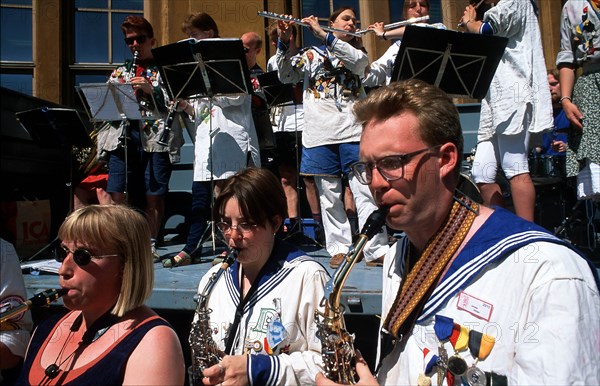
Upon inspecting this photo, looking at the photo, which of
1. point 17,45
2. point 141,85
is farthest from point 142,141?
point 17,45

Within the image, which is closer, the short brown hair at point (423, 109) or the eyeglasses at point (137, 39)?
the short brown hair at point (423, 109)

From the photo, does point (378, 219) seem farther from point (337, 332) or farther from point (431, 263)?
point (337, 332)

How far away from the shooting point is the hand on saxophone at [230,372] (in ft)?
6.68

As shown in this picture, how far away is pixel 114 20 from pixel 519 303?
29.8 feet

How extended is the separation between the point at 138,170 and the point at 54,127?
90cm

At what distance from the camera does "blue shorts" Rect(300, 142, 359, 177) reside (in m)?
4.28

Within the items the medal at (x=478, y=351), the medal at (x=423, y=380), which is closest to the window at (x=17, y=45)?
the medal at (x=423, y=380)

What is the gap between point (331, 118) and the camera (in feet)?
14.1

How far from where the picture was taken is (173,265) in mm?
4391

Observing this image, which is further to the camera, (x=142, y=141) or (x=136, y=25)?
(x=142, y=141)

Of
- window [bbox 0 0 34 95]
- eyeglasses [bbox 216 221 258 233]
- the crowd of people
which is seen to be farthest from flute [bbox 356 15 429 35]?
window [bbox 0 0 34 95]

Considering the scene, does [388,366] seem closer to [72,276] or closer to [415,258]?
[415,258]

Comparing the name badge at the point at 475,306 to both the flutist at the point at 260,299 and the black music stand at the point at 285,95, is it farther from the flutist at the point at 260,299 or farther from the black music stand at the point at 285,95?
the black music stand at the point at 285,95

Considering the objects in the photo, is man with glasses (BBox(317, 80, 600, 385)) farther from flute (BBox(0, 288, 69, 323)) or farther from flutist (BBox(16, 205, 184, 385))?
flute (BBox(0, 288, 69, 323))
